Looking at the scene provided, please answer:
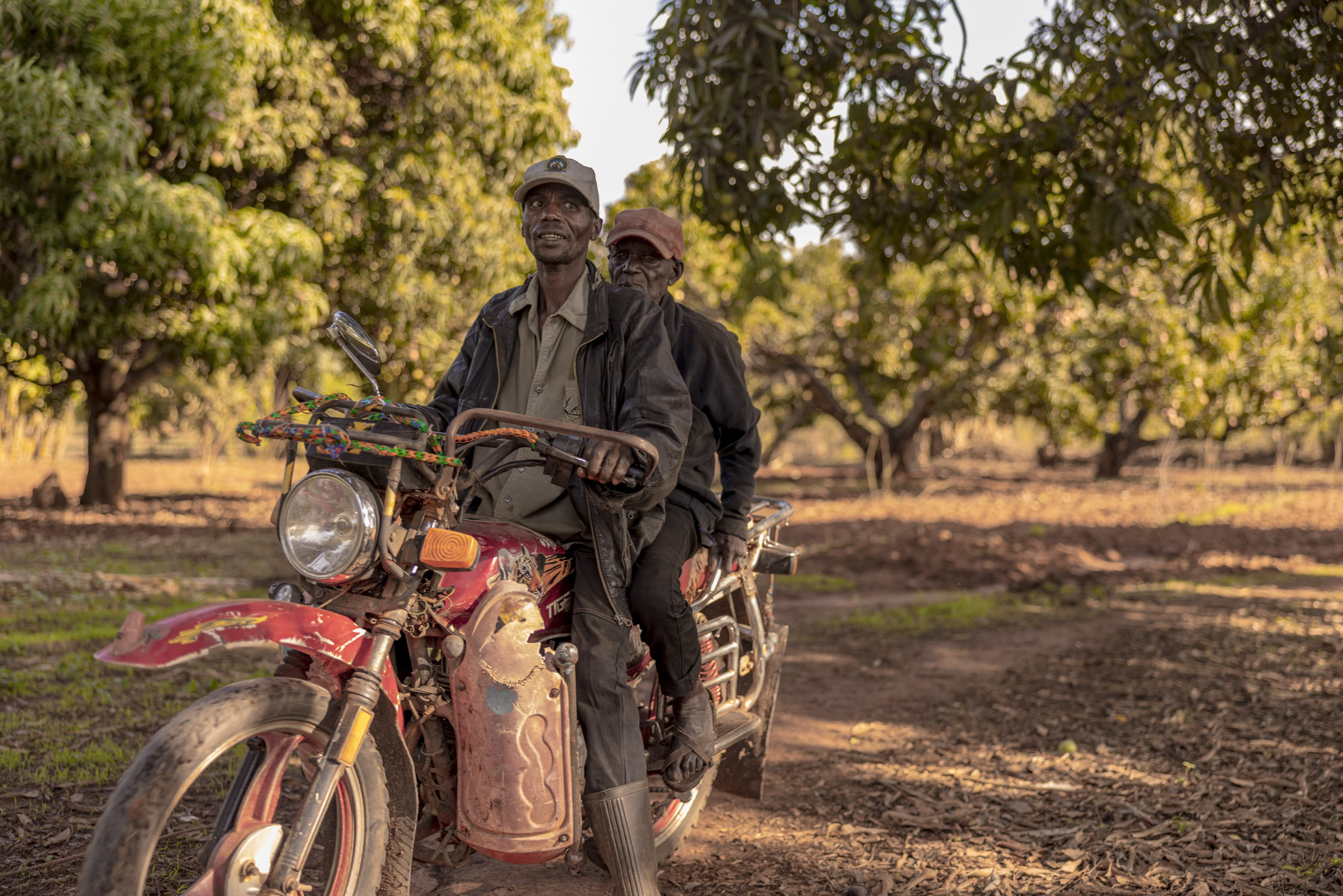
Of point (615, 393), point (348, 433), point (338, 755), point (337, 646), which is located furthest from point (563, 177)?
point (338, 755)

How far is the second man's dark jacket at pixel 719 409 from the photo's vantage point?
3.57 metres

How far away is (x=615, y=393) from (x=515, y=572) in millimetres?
588

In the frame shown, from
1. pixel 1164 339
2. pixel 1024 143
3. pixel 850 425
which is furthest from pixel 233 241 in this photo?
pixel 850 425

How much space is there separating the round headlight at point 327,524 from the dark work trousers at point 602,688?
72 cm

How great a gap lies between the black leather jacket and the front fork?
63cm

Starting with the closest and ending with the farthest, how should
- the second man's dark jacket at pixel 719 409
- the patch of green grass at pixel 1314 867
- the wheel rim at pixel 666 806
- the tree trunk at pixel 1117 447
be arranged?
the wheel rim at pixel 666 806, the patch of green grass at pixel 1314 867, the second man's dark jacket at pixel 719 409, the tree trunk at pixel 1117 447

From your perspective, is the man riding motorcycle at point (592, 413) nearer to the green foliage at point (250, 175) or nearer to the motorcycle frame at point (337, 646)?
the motorcycle frame at point (337, 646)

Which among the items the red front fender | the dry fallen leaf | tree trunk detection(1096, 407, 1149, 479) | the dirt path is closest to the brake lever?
the red front fender

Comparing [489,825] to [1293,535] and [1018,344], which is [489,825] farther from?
[1018,344]

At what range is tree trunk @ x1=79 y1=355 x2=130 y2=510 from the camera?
14.2 meters

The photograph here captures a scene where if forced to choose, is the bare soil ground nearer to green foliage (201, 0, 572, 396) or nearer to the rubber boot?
the rubber boot

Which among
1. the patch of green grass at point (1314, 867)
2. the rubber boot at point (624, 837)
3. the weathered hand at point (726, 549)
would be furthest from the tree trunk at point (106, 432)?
the patch of green grass at point (1314, 867)

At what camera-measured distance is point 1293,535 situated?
13.1 m

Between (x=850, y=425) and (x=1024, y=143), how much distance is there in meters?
16.3
